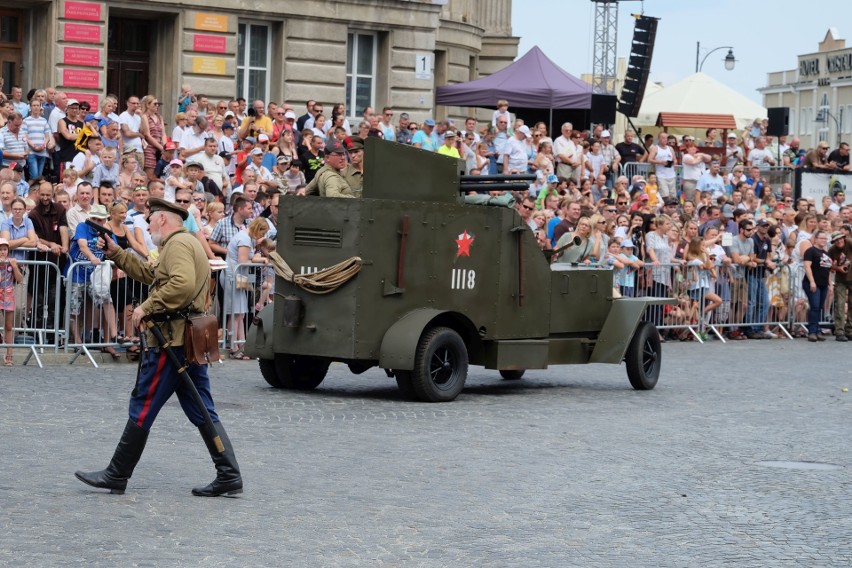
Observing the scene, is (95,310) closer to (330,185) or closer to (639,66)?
(330,185)

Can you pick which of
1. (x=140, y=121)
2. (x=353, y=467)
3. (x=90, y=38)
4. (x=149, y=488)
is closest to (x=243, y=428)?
(x=353, y=467)

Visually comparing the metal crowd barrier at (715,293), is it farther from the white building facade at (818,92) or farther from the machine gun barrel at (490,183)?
the white building facade at (818,92)

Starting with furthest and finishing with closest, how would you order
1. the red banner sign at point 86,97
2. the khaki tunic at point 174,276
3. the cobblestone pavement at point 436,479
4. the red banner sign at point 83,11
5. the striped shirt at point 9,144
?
the red banner sign at point 83,11 → the red banner sign at point 86,97 → the striped shirt at point 9,144 → the khaki tunic at point 174,276 → the cobblestone pavement at point 436,479

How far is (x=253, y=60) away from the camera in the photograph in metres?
34.7

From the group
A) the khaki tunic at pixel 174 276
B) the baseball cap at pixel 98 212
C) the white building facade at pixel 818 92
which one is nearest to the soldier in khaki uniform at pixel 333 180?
the baseball cap at pixel 98 212

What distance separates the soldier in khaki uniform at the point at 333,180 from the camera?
15.6 metres

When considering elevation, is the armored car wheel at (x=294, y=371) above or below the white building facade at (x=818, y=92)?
below

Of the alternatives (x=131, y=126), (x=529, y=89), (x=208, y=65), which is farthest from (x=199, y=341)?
(x=529, y=89)

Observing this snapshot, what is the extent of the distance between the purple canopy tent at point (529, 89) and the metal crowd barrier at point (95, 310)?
62.7 feet

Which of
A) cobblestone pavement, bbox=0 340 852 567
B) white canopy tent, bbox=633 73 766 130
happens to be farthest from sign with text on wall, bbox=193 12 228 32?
cobblestone pavement, bbox=0 340 852 567

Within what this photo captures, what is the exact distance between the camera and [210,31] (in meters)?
33.1

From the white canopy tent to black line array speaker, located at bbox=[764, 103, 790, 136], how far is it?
2.64 feet

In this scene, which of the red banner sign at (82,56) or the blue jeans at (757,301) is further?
the red banner sign at (82,56)

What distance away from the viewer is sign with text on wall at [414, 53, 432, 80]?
36.8m
